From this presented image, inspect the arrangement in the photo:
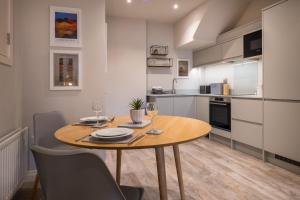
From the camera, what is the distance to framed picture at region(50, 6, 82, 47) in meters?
2.47

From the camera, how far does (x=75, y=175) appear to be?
76 centimetres

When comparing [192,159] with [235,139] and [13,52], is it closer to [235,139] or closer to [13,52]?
[235,139]

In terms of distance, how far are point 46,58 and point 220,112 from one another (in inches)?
117

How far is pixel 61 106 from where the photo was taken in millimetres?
2547

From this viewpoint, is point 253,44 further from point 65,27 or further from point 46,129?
point 46,129

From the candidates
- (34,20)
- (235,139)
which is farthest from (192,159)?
(34,20)

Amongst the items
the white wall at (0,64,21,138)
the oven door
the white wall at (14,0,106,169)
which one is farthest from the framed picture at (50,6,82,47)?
the oven door

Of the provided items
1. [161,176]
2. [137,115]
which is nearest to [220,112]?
[137,115]

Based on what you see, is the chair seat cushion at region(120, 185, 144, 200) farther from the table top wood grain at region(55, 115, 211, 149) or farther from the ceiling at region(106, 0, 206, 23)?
the ceiling at region(106, 0, 206, 23)

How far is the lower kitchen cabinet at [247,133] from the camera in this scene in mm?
2986

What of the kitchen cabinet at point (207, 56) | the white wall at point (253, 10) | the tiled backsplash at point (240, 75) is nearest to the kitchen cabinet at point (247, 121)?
the tiled backsplash at point (240, 75)

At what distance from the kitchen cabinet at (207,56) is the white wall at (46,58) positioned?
2535 millimetres

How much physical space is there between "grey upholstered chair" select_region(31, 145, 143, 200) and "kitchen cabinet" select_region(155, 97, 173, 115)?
3627mm

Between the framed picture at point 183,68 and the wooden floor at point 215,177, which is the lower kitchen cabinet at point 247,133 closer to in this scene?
the wooden floor at point 215,177
